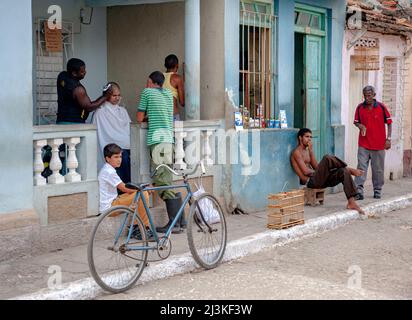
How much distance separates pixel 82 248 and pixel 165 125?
66.8 inches

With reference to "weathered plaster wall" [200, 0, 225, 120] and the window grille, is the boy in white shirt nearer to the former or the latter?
"weathered plaster wall" [200, 0, 225, 120]

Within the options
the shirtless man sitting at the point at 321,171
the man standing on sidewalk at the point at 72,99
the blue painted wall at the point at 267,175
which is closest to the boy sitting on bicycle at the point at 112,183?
the man standing on sidewalk at the point at 72,99

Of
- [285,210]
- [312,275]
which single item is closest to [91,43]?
[285,210]

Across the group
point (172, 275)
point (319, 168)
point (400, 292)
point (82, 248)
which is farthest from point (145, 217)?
point (319, 168)

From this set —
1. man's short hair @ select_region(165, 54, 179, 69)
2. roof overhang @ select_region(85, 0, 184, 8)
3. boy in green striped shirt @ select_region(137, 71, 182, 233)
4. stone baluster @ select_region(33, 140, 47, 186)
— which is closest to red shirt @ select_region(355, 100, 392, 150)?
man's short hair @ select_region(165, 54, 179, 69)

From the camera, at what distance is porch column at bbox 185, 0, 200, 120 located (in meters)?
9.02

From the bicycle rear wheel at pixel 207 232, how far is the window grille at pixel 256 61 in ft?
9.91

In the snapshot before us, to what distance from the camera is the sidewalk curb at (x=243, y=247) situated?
238 inches

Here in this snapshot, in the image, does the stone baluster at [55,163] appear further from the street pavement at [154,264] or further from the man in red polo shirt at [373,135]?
the man in red polo shirt at [373,135]

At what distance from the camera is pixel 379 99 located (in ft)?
47.7

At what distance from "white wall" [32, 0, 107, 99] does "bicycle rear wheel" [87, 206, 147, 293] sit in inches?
166

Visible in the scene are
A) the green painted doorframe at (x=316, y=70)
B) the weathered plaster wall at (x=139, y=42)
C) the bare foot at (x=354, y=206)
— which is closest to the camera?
the weathered plaster wall at (x=139, y=42)
